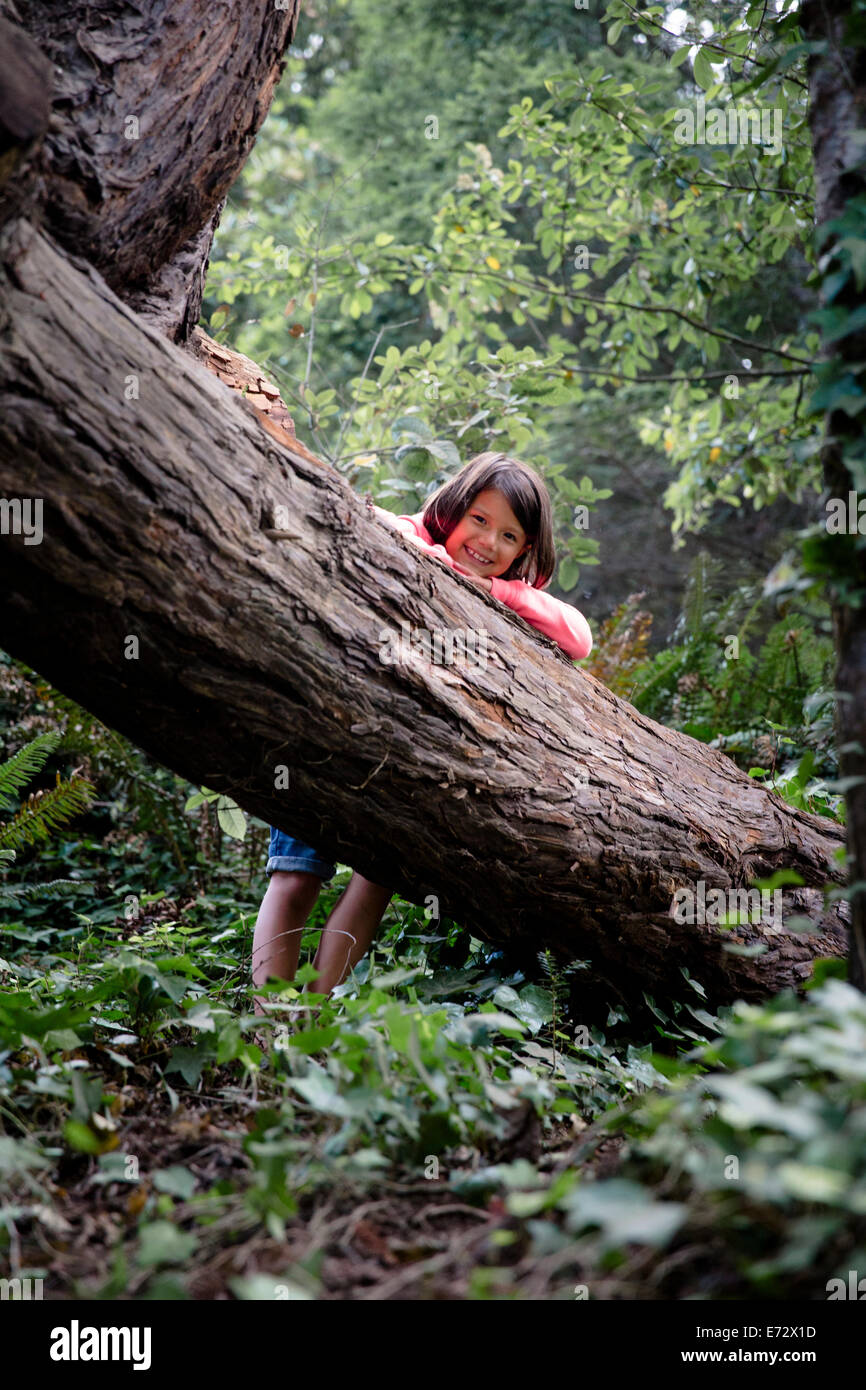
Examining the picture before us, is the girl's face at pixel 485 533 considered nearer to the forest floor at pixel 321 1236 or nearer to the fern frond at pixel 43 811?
the fern frond at pixel 43 811

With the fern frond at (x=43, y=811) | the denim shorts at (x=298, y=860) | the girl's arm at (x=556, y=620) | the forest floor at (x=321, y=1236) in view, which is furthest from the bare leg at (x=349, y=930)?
the fern frond at (x=43, y=811)

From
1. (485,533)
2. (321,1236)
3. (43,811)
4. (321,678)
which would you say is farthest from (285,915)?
(321,1236)

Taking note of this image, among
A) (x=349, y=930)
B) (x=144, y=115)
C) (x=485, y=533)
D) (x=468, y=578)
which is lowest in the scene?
(x=349, y=930)

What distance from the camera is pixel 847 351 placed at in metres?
1.73

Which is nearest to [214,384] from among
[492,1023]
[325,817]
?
[325,817]

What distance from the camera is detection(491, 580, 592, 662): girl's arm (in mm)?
3090

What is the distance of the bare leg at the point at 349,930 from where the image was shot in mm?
3129

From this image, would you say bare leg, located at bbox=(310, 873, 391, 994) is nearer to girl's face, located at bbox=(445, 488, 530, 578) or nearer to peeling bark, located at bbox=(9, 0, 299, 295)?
girl's face, located at bbox=(445, 488, 530, 578)

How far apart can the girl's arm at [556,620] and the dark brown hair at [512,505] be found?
1.26 feet

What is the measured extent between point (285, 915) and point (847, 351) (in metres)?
2.37

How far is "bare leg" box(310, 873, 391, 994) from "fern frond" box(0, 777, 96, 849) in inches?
50.2

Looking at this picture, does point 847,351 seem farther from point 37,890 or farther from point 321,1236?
point 37,890

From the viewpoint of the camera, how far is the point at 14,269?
1.77 meters
